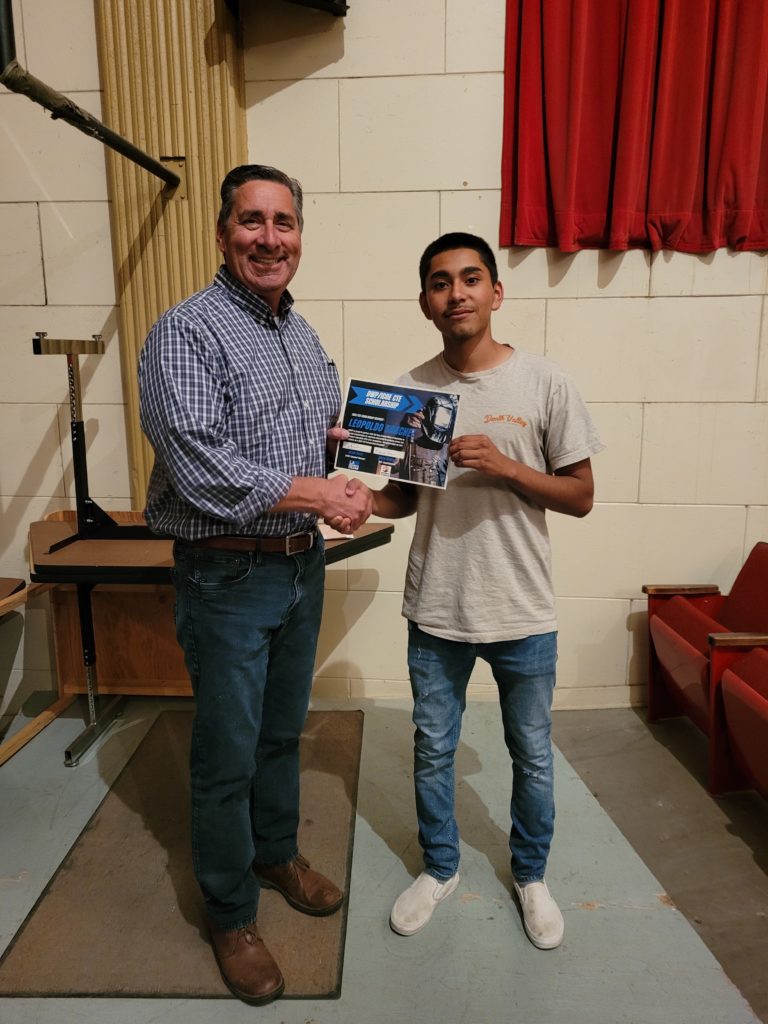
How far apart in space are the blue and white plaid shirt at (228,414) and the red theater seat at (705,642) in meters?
1.57

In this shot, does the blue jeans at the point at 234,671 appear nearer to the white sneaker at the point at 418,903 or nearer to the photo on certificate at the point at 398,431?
the photo on certificate at the point at 398,431

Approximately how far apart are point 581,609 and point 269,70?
8.45ft

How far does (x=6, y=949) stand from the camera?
172 cm

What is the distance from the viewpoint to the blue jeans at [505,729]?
1.68 metres

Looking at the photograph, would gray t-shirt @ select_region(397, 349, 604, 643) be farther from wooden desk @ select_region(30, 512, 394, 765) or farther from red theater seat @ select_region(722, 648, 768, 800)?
wooden desk @ select_region(30, 512, 394, 765)

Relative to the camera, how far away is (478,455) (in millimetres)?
1539

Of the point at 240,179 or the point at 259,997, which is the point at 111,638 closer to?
the point at 259,997

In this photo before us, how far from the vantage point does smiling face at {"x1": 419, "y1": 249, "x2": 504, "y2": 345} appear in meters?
1.55

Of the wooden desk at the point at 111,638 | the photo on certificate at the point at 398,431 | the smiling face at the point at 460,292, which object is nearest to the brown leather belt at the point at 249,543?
the photo on certificate at the point at 398,431

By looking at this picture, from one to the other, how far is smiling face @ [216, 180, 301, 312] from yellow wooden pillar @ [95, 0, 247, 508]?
1.39 metres

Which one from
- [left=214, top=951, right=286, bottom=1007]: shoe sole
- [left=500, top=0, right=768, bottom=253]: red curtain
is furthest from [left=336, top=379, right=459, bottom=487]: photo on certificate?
[left=500, top=0, right=768, bottom=253]: red curtain

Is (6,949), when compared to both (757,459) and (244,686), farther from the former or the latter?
(757,459)

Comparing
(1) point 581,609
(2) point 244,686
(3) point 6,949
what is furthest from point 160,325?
(1) point 581,609

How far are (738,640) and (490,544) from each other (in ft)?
3.74
